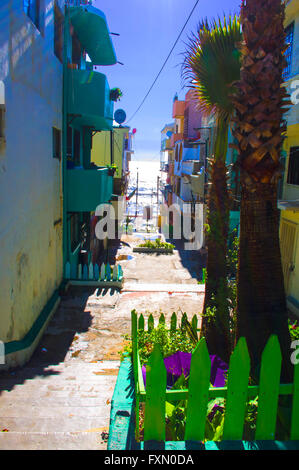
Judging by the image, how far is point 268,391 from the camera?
3.02m

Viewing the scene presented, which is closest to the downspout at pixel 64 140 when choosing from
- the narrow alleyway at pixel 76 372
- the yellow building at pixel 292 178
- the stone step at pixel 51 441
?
the narrow alleyway at pixel 76 372

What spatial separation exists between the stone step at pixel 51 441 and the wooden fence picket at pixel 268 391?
132 cm

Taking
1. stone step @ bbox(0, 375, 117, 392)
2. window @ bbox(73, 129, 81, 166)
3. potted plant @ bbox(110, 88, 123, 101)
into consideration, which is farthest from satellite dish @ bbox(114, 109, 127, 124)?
stone step @ bbox(0, 375, 117, 392)

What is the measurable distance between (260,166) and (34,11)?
6976 millimetres

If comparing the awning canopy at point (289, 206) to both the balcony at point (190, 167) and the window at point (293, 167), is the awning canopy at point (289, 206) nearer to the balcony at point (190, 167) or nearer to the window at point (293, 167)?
the window at point (293, 167)

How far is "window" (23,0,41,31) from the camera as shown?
760cm

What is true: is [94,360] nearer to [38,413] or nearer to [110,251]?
[38,413]

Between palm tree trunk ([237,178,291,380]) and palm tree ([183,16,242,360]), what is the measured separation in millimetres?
1346

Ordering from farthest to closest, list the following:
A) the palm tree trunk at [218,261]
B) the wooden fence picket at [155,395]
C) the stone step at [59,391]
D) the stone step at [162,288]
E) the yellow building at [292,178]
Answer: the stone step at [162,288]
the yellow building at [292,178]
the palm tree trunk at [218,261]
the stone step at [59,391]
the wooden fence picket at [155,395]

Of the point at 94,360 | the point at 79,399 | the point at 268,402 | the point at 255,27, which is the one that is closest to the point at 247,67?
the point at 255,27

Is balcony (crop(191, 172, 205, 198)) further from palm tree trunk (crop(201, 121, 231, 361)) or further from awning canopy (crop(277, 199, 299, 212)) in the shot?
palm tree trunk (crop(201, 121, 231, 361))

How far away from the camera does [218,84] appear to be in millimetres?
5109

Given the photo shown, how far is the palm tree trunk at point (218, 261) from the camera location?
520 centimetres

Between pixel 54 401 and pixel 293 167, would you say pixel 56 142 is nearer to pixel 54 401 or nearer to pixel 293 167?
pixel 293 167
